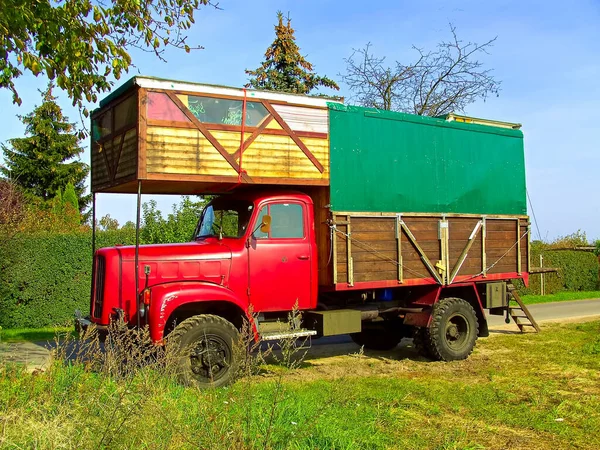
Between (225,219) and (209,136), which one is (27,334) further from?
(209,136)

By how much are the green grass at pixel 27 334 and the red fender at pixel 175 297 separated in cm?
583

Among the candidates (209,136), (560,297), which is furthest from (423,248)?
(560,297)

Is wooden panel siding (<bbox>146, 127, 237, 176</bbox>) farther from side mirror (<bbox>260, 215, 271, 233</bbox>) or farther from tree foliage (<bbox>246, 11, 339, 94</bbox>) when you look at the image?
tree foliage (<bbox>246, 11, 339, 94</bbox>)

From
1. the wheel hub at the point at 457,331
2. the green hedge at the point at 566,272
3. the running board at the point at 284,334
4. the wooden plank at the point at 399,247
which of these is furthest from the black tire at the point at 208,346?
the green hedge at the point at 566,272

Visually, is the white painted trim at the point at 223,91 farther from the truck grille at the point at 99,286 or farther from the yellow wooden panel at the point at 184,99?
the truck grille at the point at 99,286

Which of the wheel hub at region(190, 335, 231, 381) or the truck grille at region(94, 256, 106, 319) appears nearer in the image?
the wheel hub at region(190, 335, 231, 381)

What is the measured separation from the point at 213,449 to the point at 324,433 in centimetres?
116

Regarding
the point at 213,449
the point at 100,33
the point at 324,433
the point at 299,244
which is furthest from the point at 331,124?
the point at 213,449

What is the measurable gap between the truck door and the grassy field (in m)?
1.01

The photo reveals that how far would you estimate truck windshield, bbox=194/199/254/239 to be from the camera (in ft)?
26.1

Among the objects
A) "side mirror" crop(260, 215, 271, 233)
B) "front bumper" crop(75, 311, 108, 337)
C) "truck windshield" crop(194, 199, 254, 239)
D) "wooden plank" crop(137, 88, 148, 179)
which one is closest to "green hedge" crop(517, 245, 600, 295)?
"truck windshield" crop(194, 199, 254, 239)

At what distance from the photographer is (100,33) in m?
7.01

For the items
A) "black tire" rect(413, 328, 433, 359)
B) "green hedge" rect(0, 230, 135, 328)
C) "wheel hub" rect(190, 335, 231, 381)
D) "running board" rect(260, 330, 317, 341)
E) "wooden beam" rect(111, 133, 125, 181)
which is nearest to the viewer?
"wheel hub" rect(190, 335, 231, 381)

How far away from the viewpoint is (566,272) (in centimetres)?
2438
